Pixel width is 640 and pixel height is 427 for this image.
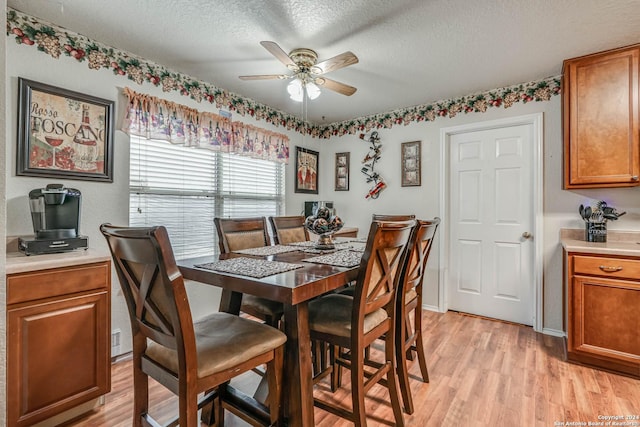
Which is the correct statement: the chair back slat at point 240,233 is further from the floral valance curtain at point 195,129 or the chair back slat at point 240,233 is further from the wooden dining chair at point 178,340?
the floral valance curtain at point 195,129

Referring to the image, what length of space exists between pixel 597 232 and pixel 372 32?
2.36 metres

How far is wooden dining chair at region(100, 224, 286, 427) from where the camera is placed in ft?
3.34

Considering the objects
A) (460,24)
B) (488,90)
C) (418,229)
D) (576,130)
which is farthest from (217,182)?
(576,130)

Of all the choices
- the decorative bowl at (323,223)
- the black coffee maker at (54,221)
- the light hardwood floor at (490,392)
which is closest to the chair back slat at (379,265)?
the decorative bowl at (323,223)

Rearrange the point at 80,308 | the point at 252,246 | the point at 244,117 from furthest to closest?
the point at 244,117, the point at 252,246, the point at 80,308

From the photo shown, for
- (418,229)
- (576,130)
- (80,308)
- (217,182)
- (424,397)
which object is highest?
(576,130)

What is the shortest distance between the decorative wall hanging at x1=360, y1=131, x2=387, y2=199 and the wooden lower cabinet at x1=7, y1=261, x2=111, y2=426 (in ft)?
9.63

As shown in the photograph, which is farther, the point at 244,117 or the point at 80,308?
the point at 244,117

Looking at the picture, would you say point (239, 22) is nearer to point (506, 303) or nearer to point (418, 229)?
point (418, 229)

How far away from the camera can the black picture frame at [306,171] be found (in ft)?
13.2

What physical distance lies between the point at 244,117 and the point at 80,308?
234 cm

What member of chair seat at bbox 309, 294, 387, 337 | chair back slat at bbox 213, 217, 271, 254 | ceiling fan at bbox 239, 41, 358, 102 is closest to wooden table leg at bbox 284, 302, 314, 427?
chair seat at bbox 309, 294, 387, 337

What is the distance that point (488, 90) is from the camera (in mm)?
3104

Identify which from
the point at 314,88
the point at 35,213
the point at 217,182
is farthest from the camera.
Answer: the point at 217,182
